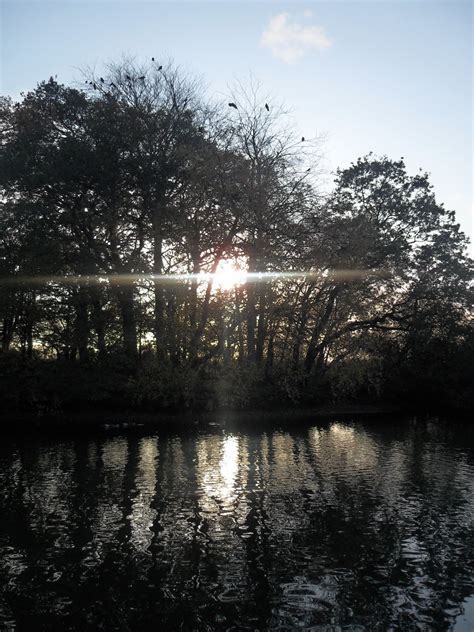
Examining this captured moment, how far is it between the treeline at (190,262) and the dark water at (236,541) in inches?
463

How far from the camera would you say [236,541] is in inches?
470

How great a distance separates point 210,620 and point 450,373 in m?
34.6

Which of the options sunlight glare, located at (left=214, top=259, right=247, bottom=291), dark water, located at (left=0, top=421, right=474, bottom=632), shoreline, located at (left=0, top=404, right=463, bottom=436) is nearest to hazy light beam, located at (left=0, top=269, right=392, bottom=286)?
sunlight glare, located at (left=214, top=259, right=247, bottom=291)

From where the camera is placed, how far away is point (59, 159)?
99.7 feet

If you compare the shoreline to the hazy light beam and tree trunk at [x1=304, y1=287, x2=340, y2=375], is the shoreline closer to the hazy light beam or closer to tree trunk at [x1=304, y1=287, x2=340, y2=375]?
tree trunk at [x1=304, y1=287, x2=340, y2=375]

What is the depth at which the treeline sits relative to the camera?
31.3 m

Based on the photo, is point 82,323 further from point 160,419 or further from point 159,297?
point 160,419

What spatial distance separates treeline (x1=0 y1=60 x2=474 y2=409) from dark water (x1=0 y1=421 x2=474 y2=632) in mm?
11756

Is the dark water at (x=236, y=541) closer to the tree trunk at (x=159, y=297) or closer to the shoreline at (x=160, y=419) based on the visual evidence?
the shoreline at (x=160, y=419)

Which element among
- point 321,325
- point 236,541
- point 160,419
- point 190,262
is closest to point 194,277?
point 190,262

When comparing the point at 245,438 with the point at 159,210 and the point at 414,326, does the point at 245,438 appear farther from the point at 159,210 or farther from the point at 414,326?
Answer: the point at 414,326

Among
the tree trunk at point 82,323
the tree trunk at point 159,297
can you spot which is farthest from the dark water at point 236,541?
the tree trunk at point 159,297

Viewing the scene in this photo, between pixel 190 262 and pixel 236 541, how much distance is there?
24.8 metres

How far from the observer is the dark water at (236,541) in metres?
8.69
